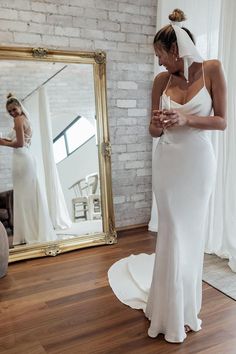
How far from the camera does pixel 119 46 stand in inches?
123

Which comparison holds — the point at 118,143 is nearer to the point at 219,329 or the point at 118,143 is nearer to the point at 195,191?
the point at 195,191

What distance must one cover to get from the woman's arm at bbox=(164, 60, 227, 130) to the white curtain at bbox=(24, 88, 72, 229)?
1483mm

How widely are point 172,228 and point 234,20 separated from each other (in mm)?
1632

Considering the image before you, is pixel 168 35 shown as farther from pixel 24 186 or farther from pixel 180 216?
pixel 24 186

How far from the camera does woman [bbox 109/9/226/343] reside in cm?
161

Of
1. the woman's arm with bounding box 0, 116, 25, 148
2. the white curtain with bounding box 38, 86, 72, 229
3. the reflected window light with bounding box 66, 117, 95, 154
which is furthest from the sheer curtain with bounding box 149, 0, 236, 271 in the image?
the woman's arm with bounding box 0, 116, 25, 148

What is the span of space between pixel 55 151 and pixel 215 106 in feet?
5.18

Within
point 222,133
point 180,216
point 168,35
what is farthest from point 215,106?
point 222,133

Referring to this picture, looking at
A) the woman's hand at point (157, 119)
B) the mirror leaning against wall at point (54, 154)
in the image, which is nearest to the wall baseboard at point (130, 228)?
the mirror leaning against wall at point (54, 154)

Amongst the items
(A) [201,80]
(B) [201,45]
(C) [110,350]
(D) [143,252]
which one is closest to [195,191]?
(A) [201,80]

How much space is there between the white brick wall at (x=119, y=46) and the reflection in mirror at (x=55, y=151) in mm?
237

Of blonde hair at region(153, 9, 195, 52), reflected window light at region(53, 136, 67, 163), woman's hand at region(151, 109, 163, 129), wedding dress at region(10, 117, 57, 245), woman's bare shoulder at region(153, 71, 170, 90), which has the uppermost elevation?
blonde hair at region(153, 9, 195, 52)

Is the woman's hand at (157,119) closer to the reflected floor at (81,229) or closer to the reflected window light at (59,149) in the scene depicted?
the reflected window light at (59,149)

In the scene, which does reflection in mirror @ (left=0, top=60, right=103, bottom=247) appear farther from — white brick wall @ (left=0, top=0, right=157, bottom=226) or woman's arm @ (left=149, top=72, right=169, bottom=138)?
woman's arm @ (left=149, top=72, right=169, bottom=138)
